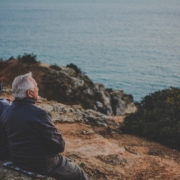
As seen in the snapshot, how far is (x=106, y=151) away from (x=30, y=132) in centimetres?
544

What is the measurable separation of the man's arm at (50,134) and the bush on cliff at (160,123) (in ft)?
23.8

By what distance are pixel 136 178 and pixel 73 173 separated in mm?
3162

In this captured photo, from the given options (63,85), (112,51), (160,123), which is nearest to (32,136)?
(160,123)

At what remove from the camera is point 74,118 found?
1329 centimetres

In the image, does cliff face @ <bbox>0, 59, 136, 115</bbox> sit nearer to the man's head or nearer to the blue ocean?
the blue ocean

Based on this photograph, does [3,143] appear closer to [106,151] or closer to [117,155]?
[117,155]

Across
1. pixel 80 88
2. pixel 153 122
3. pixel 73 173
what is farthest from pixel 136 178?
pixel 80 88

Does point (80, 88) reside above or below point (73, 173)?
below

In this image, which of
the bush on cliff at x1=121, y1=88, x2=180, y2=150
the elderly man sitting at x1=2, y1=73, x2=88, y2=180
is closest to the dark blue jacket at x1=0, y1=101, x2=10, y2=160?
the elderly man sitting at x1=2, y1=73, x2=88, y2=180

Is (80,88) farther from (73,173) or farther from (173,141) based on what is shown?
(73,173)

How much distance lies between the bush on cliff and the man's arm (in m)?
7.26

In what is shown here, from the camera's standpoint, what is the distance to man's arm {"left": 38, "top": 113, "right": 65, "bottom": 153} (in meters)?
4.89

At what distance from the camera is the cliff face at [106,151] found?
8297mm

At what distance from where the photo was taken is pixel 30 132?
195 inches
